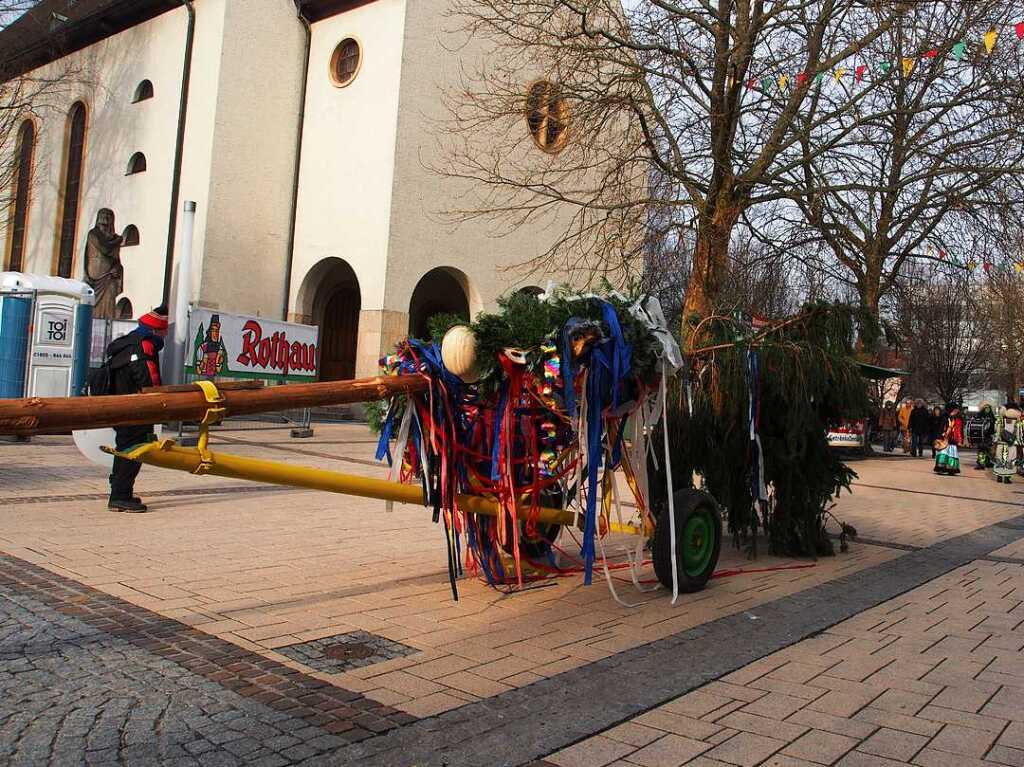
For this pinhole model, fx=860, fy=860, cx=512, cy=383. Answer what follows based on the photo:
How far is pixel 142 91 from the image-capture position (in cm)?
2378

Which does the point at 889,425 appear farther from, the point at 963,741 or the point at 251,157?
the point at 963,741

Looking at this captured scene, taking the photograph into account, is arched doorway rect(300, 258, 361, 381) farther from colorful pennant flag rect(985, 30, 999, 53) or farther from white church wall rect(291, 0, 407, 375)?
colorful pennant flag rect(985, 30, 999, 53)

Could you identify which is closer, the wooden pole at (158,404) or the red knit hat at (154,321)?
the wooden pole at (158,404)

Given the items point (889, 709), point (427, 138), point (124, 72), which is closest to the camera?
point (889, 709)

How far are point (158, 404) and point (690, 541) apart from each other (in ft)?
12.1

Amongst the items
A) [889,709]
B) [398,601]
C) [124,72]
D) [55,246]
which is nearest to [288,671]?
[398,601]

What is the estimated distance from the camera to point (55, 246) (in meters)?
26.8

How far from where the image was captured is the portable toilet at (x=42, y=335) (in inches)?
547

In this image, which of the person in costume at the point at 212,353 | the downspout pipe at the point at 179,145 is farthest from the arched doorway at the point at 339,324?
the person in costume at the point at 212,353

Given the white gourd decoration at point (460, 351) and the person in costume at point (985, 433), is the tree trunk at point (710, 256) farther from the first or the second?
the person in costume at point (985, 433)

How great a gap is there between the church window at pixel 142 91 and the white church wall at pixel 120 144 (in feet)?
0.51

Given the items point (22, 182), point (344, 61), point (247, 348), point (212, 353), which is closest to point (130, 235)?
point (344, 61)

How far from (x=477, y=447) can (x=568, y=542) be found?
2.71 meters

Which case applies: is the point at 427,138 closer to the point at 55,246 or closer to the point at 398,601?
the point at 55,246
